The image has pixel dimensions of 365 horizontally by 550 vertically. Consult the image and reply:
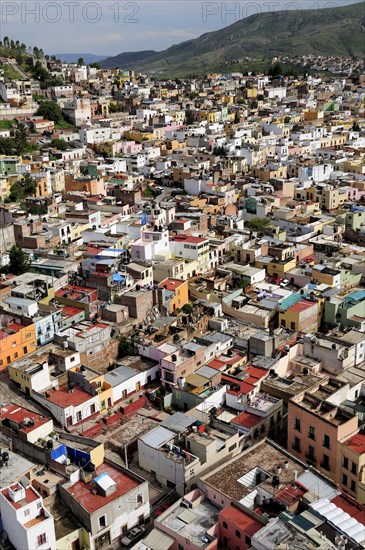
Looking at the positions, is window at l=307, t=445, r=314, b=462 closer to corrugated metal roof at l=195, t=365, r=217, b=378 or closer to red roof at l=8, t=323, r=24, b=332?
corrugated metal roof at l=195, t=365, r=217, b=378

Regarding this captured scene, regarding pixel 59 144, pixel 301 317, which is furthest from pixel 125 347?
pixel 59 144

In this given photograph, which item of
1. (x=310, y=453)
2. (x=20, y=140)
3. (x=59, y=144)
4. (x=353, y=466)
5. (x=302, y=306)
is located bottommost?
(x=310, y=453)

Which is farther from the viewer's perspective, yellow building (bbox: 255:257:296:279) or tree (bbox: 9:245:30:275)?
yellow building (bbox: 255:257:296:279)

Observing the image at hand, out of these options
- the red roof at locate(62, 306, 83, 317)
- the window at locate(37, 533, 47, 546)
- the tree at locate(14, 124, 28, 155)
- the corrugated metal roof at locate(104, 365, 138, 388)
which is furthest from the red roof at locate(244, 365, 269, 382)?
the tree at locate(14, 124, 28, 155)

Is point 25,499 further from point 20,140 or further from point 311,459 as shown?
point 20,140

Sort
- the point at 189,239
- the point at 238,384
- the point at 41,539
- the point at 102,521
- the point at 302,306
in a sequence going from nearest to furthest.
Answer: the point at 41,539 < the point at 102,521 < the point at 238,384 < the point at 302,306 < the point at 189,239

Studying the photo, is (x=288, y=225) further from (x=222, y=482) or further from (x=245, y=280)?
(x=222, y=482)
